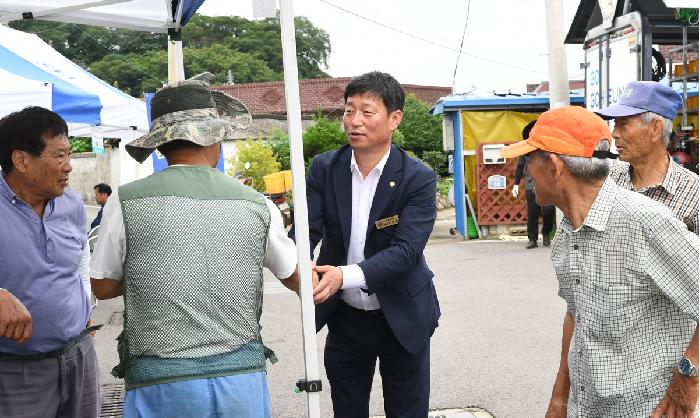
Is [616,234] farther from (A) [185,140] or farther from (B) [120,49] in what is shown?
(B) [120,49]

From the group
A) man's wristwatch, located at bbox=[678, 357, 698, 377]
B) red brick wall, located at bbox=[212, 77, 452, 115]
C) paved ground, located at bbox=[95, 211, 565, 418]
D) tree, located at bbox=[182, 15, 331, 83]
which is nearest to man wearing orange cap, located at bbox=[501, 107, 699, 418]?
man's wristwatch, located at bbox=[678, 357, 698, 377]

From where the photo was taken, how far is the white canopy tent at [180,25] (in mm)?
2604

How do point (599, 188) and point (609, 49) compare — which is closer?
point (599, 188)

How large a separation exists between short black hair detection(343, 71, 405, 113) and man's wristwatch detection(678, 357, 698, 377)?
1.65 meters

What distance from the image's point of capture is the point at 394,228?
350cm

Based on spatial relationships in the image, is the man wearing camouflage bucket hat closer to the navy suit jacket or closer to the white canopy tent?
the white canopy tent

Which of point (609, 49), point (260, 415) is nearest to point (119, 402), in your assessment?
point (260, 415)

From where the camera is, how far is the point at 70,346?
3426 millimetres

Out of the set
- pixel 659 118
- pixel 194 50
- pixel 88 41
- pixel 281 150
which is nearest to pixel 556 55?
pixel 659 118

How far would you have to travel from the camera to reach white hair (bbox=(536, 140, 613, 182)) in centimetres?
267

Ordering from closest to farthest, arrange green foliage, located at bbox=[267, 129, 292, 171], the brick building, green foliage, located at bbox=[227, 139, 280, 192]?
green foliage, located at bbox=[227, 139, 280, 192]
green foliage, located at bbox=[267, 129, 292, 171]
the brick building

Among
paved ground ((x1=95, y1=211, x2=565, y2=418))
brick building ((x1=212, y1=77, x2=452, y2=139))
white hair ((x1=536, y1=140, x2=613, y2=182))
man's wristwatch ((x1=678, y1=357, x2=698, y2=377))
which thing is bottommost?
paved ground ((x1=95, y1=211, x2=565, y2=418))

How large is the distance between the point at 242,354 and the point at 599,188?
1.28 meters

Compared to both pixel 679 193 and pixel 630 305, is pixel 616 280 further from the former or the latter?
pixel 679 193
